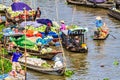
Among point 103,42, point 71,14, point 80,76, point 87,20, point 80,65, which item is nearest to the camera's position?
point 80,76

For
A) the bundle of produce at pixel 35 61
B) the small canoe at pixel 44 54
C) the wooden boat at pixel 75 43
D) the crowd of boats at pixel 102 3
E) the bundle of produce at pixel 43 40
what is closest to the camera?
the bundle of produce at pixel 35 61

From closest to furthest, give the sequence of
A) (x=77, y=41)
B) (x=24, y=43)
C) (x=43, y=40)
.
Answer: (x=24, y=43) → (x=43, y=40) → (x=77, y=41)

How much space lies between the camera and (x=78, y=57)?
23766 mm

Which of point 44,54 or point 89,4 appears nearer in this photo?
point 44,54

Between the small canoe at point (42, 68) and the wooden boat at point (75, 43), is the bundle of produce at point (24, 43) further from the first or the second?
the wooden boat at point (75, 43)

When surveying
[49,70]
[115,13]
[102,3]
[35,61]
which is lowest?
[102,3]

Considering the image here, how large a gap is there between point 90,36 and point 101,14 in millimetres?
9765

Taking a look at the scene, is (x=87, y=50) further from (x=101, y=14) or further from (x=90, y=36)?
(x=101, y=14)

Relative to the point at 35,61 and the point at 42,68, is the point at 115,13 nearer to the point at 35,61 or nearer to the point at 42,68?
the point at 35,61

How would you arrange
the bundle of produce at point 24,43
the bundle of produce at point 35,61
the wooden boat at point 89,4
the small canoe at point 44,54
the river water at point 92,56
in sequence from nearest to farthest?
1. the river water at point 92,56
2. the bundle of produce at point 35,61
3. the small canoe at point 44,54
4. the bundle of produce at point 24,43
5. the wooden boat at point 89,4

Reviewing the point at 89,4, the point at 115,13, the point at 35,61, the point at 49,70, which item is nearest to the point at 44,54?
the point at 35,61

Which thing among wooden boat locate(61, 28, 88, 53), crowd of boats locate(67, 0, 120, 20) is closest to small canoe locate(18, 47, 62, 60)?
wooden boat locate(61, 28, 88, 53)

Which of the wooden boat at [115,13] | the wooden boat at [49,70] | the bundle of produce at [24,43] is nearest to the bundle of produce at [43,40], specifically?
the bundle of produce at [24,43]

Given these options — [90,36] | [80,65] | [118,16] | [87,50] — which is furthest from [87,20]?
[80,65]
